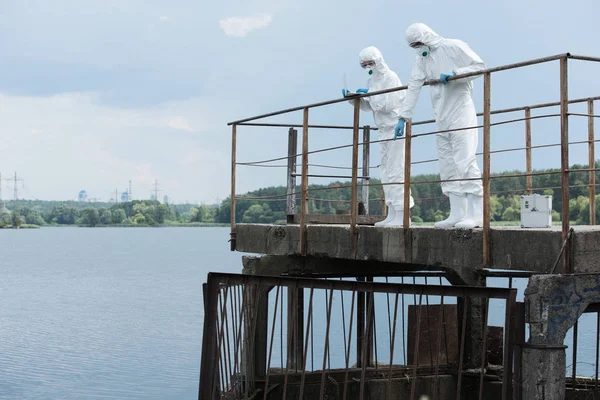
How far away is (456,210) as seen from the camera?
10.4 meters

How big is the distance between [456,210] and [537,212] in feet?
3.78

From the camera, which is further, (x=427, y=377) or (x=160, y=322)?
(x=160, y=322)

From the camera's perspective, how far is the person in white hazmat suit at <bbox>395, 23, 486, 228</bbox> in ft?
34.0

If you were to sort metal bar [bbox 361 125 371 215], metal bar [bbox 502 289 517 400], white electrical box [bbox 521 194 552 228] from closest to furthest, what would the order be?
metal bar [bbox 502 289 517 400], white electrical box [bbox 521 194 552 228], metal bar [bbox 361 125 371 215]

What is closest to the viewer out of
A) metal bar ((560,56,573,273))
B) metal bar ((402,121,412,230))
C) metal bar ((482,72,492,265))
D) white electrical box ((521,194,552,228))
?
metal bar ((560,56,573,273))

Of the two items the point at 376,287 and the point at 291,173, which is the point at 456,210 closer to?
the point at 376,287

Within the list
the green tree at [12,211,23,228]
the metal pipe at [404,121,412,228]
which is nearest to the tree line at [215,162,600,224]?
the metal pipe at [404,121,412,228]

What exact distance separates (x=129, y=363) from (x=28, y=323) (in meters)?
11.3

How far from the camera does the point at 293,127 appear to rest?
49.4 ft

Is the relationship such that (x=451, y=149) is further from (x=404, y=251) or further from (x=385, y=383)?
(x=385, y=383)

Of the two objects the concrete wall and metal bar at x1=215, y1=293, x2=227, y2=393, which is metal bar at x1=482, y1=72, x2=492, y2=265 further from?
metal bar at x1=215, y1=293, x2=227, y2=393

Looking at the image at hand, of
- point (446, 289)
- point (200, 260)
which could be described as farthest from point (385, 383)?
point (200, 260)

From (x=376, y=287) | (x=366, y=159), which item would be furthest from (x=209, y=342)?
(x=366, y=159)

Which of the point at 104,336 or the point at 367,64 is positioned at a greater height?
the point at 367,64
